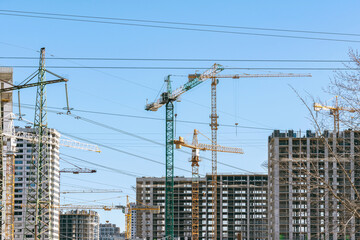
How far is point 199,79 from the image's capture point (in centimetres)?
16188

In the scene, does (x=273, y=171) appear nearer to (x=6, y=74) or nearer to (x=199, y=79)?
(x=199, y=79)

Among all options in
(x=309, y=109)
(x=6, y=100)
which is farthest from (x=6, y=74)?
(x=309, y=109)

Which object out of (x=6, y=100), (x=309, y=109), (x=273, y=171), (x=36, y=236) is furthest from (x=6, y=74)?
(x=309, y=109)

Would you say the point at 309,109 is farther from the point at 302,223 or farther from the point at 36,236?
the point at 302,223

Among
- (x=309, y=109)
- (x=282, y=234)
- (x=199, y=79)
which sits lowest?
(x=282, y=234)

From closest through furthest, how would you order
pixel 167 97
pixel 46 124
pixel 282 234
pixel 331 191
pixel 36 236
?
pixel 331 191 → pixel 36 236 → pixel 46 124 → pixel 167 97 → pixel 282 234

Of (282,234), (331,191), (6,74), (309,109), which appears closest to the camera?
(331,191)

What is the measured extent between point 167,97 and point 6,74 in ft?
163

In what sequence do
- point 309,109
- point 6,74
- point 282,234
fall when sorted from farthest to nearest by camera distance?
point 282,234, point 6,74, point 309,109

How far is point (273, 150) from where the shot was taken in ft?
573

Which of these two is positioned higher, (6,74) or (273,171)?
(6,74)

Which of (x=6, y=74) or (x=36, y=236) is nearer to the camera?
(x=36, y=236)

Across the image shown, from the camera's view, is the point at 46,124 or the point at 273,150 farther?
the point at 273,150

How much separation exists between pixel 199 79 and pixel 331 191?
452 feet
